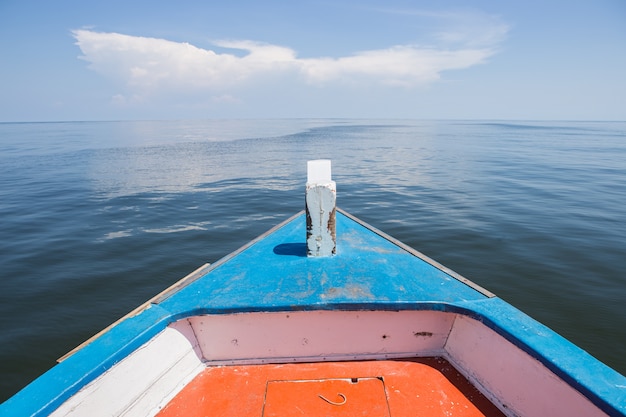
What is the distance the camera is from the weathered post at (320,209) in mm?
3992

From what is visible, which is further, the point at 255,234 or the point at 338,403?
the point at 255,234

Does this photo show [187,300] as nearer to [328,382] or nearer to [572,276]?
[328,382]

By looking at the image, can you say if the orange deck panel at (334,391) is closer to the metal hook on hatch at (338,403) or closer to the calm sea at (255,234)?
the metal hook on hatch at (338,403)

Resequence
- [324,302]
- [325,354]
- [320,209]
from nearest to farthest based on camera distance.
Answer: [324,302] → [325,354] → [320,209]

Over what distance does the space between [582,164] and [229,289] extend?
3165cm

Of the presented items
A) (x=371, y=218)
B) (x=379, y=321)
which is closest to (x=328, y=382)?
(x=379, y=321)

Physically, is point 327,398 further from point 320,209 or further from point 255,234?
point 255,234

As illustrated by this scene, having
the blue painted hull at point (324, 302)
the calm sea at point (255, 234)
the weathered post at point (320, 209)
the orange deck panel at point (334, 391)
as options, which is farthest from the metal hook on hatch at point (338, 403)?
the calm sea at point (255, 234)

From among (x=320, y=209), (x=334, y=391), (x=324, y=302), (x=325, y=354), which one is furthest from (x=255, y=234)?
(x=334, y=391)

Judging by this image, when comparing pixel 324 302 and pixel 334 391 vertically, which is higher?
pixel 324 302

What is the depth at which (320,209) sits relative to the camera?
158 inches

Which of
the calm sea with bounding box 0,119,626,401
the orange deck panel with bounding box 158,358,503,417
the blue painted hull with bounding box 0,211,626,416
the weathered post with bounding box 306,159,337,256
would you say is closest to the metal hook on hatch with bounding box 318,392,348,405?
the orange deck panel with bounding box 158,358,503,417

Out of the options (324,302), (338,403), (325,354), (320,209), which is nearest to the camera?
(338,403)

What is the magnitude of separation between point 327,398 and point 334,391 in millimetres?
103
